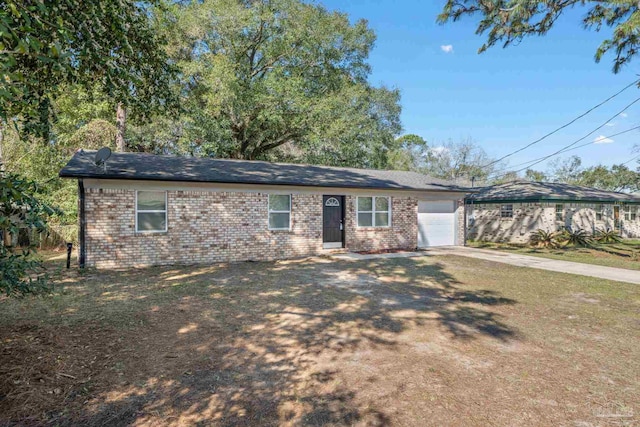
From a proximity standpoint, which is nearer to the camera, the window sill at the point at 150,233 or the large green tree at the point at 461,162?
the window sill at the point at 150,233

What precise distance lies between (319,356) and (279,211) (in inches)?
339

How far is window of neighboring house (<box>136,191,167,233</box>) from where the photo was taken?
1055 centimetres

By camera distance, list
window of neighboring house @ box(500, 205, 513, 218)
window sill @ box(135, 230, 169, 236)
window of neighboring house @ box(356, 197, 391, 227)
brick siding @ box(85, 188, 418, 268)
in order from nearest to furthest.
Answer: brick siding @ box(85, 188, 418, 268) → window sill @ box(135, 230, 169, 236) → window of neighboring house @ box(356, 197, 391, 227) → window of neighboring house @ box(500, 205, 513, 218)

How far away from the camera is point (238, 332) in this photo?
4.99m

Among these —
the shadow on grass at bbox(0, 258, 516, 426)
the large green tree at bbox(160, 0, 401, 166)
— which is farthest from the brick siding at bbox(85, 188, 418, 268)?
the large green tree at bbox(160, 0, 401, 166)

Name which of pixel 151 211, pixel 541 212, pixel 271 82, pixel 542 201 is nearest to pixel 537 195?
pixel 542 201

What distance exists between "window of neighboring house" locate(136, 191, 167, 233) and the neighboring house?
15.4m

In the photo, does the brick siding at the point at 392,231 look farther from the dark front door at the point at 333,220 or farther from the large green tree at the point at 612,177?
the large green tree at the point at 612,177

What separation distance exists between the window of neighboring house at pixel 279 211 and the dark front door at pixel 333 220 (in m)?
1.46

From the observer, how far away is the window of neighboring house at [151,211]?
10.5 metres

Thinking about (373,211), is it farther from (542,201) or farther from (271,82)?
(542,201)

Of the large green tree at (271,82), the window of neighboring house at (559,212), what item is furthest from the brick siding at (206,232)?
the window of neighboring house at (559,212)

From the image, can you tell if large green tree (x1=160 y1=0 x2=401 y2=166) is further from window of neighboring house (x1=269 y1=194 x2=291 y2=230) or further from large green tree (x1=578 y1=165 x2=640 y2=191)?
large green tree (x1=578 y1=165 x2=640 y2=191)

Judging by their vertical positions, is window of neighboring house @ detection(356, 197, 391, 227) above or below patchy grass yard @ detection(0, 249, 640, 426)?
above
